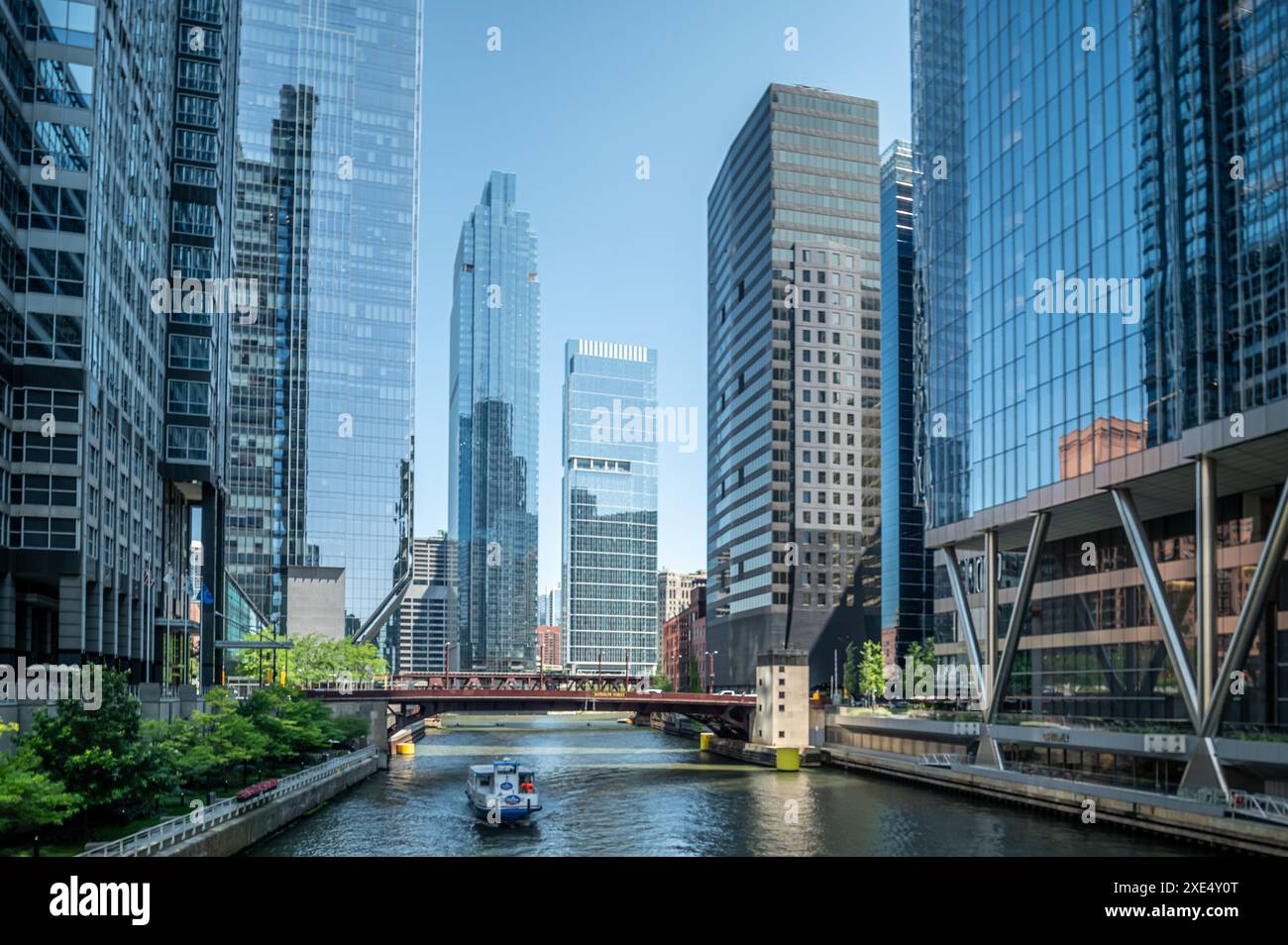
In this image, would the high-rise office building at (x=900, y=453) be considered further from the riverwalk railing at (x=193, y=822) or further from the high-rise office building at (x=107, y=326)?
the riverwalk railing at (x=193, y=822)

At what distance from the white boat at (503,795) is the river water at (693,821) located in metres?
0.69

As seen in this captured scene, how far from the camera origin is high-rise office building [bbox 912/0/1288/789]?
6062 cm

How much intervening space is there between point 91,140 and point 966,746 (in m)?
71.8

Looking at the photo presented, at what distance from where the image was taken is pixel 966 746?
8838 centimetres

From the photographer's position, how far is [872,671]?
160000 mm

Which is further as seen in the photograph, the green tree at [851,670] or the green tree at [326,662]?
the green tree at [851,670]

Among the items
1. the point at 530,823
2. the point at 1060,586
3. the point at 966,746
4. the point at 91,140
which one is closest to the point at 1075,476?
the point at 1060,586

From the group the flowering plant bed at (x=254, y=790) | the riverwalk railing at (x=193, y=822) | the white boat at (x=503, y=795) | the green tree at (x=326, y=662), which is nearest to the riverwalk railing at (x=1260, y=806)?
the white boat at (x=503, y=795)

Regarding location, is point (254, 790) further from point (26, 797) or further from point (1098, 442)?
point (1098, 442)

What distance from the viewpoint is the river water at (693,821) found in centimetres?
5741

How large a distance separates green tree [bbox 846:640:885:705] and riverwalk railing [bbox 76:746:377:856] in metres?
94.2
